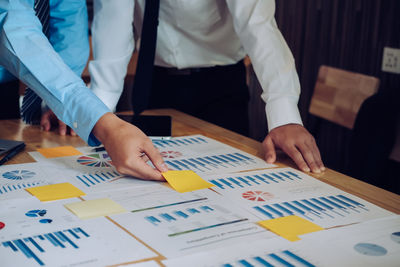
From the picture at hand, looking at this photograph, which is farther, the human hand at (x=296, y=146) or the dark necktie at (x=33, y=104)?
the dark necktie at (x=33, y=104)

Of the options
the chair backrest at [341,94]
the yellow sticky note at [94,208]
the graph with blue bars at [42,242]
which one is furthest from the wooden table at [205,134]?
the chair backrest at [341,94]

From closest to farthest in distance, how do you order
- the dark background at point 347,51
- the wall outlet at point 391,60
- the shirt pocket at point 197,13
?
the shirt pocket at point 197,13
the dark background at point 347,51
the wall outlet at point 391,60

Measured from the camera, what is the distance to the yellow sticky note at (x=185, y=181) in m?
1.02

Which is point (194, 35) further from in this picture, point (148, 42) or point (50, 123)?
point (50, 123)

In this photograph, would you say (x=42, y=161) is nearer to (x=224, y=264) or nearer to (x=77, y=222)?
(x=77, y=222)

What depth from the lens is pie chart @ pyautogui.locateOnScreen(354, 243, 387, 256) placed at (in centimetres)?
74

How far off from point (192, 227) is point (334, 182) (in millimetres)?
411

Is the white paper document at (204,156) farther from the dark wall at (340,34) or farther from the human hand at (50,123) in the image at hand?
the dark wall at (340,34)

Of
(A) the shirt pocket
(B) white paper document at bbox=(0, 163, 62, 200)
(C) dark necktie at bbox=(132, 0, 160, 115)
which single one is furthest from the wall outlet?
(B) white paper document at bbox=(0, 163, 62, 200)

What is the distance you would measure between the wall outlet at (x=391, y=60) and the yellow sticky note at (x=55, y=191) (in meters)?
2.02

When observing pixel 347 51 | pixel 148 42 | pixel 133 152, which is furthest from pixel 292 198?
pixel 347 51

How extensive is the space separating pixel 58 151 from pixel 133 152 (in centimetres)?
34

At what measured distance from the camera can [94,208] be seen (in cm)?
91

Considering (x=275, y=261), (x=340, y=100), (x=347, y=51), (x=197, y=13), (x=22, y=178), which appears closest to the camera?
(x=275, y=261)
